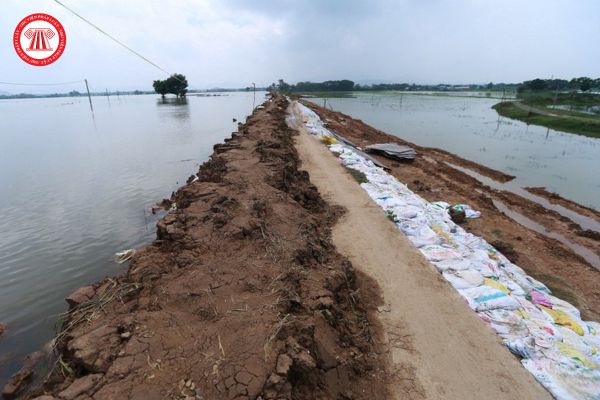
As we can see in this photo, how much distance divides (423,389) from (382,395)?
1.77 feet

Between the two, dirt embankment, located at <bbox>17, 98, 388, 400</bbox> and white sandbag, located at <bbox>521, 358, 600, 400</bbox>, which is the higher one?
dirt embankment, located at <bbox>17, 98, 388, 400</bbox>

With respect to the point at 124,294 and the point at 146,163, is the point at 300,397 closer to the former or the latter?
the point at 124,294

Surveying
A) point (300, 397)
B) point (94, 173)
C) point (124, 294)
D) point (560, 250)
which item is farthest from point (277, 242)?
point (94, 173)

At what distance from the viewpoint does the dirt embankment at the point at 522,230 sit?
708 centimetres

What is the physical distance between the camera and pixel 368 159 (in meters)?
16.0

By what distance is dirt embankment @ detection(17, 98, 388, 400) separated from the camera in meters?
3.03

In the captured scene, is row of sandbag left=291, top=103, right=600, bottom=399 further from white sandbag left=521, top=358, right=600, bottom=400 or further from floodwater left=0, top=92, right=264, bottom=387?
floodwater left=0, top=92, right=264, bottom=387

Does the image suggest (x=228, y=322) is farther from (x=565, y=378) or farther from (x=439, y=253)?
(x=439, y=253)

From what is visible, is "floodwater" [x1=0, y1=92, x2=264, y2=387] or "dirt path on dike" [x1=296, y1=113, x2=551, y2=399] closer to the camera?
"dirt path on dike" [x1=296, y1=113, x2=551, y2=399]

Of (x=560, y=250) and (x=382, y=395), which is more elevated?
(x=382, y=395)

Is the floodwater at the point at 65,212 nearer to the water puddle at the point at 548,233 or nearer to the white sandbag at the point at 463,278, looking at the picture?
the white sandbag at the point at 463,278

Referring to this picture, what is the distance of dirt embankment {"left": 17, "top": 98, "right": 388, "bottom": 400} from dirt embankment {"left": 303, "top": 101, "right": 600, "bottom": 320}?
4762mm

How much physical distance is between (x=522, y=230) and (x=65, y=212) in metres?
14.9

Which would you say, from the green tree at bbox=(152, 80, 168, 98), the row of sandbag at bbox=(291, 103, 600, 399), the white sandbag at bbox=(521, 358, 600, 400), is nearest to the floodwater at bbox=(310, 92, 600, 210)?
the row of sandbag at bbox=(291, 103, 600, 399)
